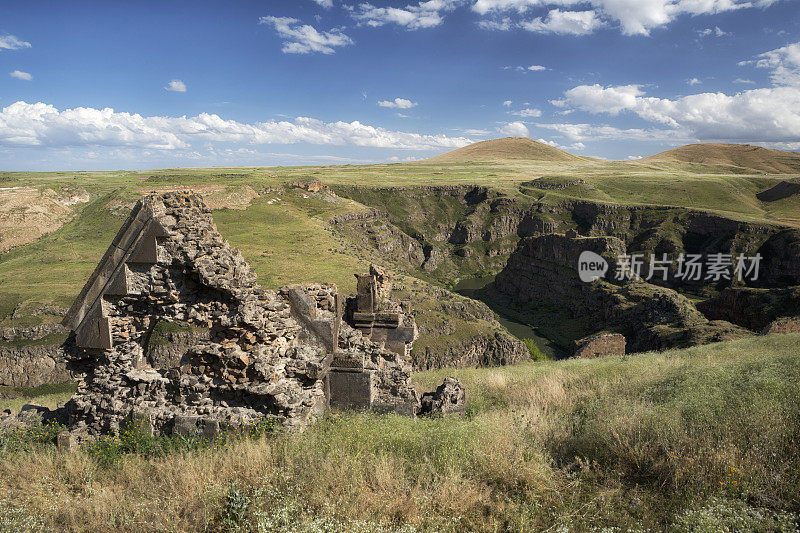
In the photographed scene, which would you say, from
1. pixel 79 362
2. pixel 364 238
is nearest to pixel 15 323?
pixel 79 362

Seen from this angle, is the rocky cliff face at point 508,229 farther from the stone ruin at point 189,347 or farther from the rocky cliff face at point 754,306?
the stone ruin at point 189,347

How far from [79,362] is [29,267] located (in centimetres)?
4671

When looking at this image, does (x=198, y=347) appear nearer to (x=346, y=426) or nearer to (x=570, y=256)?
(x=346, y=426)

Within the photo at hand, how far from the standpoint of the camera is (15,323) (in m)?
26.2

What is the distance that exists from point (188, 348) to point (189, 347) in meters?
0.06

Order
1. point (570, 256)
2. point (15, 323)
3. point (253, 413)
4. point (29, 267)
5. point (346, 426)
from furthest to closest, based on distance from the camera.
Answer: point (570, 256) → point (29, 267) → point (15, 323) → point (253, 413) → point (346, 426)

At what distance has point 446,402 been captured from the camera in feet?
29.3

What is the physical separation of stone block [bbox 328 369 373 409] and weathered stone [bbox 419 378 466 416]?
143 centimetres

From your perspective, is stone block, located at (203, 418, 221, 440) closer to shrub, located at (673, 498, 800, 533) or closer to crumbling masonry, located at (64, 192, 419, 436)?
crumbling masonry, located at (64, 192, 419, 436)

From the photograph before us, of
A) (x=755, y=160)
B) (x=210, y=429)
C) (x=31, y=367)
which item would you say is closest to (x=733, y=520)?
(x=210, y=429)

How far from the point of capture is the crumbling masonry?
6734 mm

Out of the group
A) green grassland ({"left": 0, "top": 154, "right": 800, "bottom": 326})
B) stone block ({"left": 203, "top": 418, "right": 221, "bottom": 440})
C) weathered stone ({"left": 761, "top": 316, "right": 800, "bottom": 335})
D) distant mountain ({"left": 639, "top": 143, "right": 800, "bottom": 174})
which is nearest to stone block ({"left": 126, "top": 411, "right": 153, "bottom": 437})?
stone block ({"left": 203, "top": 418, "right": 221, "bottom": 440})

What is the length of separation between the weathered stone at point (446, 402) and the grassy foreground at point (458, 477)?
241 centimetres

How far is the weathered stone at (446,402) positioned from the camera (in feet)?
28.2
